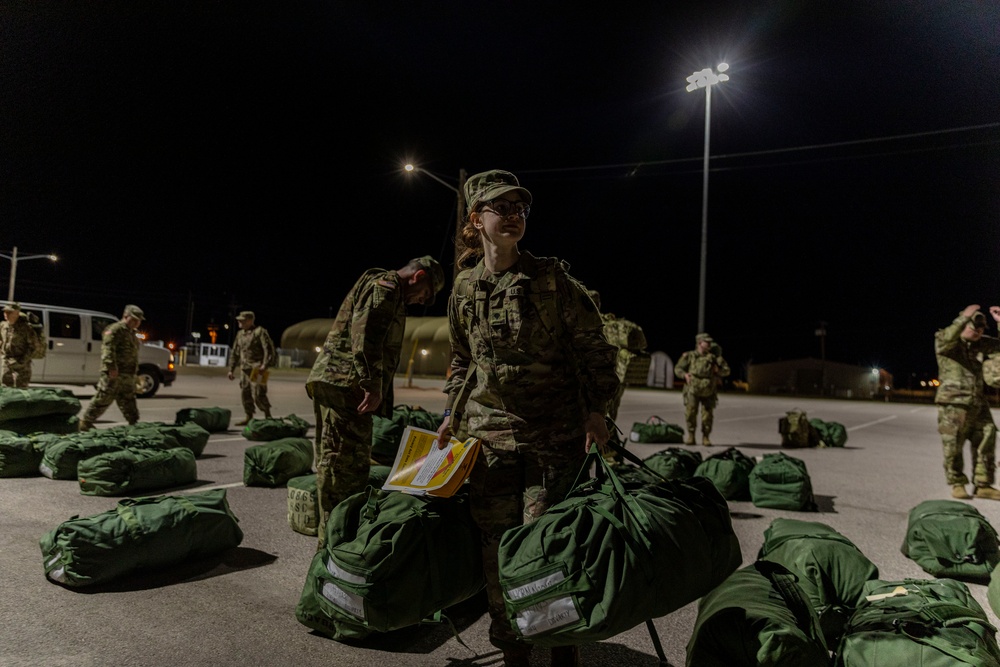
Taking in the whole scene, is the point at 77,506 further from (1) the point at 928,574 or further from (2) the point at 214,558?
(1) the point at 928,574

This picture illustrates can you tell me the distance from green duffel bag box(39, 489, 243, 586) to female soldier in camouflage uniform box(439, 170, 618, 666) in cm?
229

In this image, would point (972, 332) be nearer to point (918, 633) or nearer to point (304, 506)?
point (918, 633)

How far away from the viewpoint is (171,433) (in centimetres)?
745

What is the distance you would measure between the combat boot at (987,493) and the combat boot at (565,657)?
289 inches

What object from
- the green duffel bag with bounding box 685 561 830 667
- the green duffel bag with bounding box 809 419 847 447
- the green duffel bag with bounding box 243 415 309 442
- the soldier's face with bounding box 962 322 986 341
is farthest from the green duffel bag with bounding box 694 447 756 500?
the green duffel bag with bounding box 809 419 847 447

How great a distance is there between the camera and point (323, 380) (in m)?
4.05

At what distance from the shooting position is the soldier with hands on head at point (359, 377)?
3902mm

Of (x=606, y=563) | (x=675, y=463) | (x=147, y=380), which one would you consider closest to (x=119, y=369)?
(x=675, y=463)

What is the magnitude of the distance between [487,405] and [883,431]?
1841cm

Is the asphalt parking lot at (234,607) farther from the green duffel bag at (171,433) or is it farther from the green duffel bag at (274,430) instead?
the green duffel bag at (274,430)

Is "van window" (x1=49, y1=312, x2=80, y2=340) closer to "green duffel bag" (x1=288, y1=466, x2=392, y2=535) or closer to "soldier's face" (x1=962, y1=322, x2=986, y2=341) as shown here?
"green duffel bag" (x1=288, y1=466, x2=392, y2=535)

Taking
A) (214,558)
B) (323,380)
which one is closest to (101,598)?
(214,558)

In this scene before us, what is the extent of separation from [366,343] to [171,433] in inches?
195

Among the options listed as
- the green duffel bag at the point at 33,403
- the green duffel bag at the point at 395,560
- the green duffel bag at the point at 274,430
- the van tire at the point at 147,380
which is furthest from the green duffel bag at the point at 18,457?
the van tire at the point at 147,380
